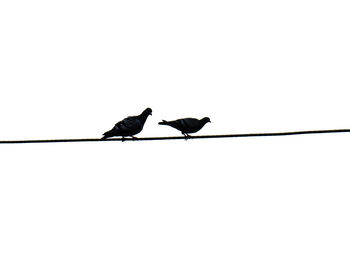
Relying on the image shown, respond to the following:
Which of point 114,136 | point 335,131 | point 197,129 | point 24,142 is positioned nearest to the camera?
point 335,131

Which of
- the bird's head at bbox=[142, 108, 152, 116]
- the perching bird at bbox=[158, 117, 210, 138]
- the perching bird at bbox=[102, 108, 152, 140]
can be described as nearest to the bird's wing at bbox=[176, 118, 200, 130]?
the perching bird at bbox=[158, 117, 210, 138]

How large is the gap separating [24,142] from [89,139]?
1029 millimetres

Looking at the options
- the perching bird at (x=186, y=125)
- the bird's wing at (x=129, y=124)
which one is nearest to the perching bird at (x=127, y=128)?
the bird's wing at (x=129, y=124)

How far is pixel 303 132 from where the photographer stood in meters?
13.0

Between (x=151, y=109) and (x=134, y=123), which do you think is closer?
(x=134, y=123)

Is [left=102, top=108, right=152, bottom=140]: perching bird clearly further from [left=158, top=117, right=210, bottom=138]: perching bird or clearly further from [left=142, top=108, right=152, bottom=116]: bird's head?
[left=142, top=108, right=152, bottom=116]: bird's head

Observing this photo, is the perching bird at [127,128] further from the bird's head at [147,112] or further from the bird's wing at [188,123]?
the bird's head at [147,112]

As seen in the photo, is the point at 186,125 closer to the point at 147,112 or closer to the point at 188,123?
the point at 188,123

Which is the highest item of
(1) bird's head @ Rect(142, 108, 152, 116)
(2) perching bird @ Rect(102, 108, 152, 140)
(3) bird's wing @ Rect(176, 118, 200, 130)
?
(1) bird's head @ Rect(142, 108, 152, 116)

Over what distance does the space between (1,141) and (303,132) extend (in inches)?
178

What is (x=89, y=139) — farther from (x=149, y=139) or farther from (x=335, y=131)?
(x=335, y=131)

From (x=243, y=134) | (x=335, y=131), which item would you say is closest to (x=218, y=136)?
(x=243, y=134)

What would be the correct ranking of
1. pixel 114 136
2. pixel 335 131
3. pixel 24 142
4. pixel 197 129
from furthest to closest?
pixel 197 129 < pixel 114 136 < pixel 24 142 < pixel 335 131

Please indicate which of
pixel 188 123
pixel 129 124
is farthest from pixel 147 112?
pixel 129 124
